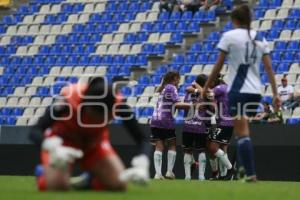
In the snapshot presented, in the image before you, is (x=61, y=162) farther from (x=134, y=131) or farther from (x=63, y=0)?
(x=63, y=0)

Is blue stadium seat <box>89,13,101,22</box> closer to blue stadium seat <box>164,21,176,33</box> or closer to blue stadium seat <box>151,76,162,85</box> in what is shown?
blue stadium seat <box>164,21,176,33</box>

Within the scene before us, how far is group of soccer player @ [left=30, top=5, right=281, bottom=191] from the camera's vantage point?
8.79 m

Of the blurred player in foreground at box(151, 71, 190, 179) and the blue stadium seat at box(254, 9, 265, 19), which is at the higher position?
the blue stadium seat at box(254, 9, 265, 19)

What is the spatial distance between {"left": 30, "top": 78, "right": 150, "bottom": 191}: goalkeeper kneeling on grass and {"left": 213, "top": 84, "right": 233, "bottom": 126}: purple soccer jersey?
7.16 m

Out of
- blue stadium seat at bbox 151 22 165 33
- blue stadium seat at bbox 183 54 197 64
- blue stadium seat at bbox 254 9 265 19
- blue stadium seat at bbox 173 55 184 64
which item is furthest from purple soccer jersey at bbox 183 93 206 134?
blue stadium seat at bbox 151 22 165 33

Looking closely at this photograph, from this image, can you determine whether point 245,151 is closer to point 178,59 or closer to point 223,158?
point 223,158

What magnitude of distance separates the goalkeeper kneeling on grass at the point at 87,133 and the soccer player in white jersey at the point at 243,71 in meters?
2.34

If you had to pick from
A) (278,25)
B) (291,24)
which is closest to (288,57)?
(291,24)

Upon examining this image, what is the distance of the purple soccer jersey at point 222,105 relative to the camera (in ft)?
53.7

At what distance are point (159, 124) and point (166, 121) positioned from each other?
0.53ft

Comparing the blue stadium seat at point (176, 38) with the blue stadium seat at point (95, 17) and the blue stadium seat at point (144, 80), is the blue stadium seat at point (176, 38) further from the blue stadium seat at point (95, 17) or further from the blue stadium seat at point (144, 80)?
the blue stadium seat at point (95, 17)

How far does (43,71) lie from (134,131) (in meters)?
21.0

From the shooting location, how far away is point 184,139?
17.0 m

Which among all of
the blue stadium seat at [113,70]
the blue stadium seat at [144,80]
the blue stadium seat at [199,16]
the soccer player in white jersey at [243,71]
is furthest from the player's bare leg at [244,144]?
the blue stadium seat at [199,16]
